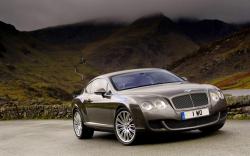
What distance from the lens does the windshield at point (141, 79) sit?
11.6m

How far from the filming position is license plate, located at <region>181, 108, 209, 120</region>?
1017 cm

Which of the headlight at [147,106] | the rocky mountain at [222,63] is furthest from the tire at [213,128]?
the rocky mountain at [222,63]

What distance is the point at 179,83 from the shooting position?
11.5m

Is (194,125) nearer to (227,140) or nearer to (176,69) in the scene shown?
(227,140)

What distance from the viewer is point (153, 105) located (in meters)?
10.2

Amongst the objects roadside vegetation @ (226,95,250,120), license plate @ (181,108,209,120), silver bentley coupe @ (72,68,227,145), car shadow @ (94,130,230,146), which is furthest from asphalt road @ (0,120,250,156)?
roadside vegetation @ (226,95,250,120)

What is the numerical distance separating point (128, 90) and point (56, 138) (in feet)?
Answer: 12.8

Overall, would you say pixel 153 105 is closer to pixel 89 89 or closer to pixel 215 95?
pixel 215 95

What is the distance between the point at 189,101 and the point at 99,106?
2524 millimetres

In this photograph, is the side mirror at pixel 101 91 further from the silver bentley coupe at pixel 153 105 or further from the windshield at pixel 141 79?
the windshield at pixel 141 79

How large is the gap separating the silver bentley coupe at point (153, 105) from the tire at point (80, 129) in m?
1.02

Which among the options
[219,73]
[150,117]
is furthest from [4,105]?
[219,73]

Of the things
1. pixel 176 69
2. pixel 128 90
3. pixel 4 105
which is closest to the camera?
pixel 128 90

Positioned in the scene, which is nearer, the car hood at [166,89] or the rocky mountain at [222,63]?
the car hood at [166,89]
